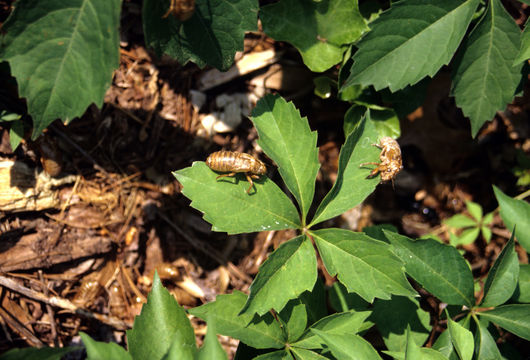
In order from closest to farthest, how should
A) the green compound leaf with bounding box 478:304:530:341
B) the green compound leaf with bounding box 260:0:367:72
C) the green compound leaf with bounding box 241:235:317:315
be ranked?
the green compound leaf with bounding box 241:235:317:315
the green compound leaf with bounding box 478:304:530:341
the green compound leaf with bounding box 260:0:367:72

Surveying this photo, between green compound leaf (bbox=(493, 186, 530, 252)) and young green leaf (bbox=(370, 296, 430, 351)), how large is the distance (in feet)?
2.70

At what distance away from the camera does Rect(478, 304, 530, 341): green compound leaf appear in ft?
7.63

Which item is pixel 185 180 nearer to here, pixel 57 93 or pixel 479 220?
pixel 57 93

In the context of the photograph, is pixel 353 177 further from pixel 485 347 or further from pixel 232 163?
pixel 485 347

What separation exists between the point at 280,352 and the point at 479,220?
238cm

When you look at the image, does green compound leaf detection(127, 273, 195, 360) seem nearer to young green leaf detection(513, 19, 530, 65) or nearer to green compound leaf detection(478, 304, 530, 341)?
green compound leaf detection(478, 304, 530, 341)

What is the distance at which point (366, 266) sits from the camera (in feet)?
7.76

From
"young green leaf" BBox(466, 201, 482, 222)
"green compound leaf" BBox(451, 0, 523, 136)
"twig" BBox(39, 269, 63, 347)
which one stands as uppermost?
"green compound leaf" BBox(451, 0, 523, 136)

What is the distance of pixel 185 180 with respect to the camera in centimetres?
232

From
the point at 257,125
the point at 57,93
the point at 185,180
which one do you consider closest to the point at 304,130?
the point at 257,125

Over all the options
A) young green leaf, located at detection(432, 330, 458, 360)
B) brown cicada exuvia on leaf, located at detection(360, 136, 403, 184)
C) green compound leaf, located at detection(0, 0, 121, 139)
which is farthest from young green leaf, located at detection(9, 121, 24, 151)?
young green leaf, located at detection(432, 330, 458, 360)

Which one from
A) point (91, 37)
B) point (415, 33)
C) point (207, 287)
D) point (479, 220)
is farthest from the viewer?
point (479, 220)

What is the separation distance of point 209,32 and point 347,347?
182cm

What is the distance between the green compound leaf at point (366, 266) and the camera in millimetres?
2312
